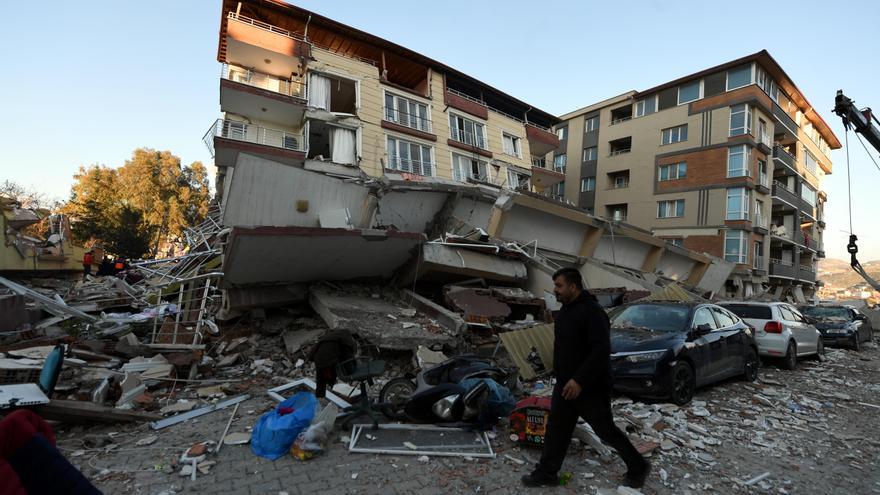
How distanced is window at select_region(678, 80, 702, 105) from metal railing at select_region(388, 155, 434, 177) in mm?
21519

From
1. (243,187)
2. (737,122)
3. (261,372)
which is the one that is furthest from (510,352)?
(737,122)

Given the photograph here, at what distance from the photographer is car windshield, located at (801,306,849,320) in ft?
45.5

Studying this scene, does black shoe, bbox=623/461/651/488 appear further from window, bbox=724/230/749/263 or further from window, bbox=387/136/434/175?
window, bbox=724/230/749/263

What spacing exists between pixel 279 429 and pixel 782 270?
39.5 m

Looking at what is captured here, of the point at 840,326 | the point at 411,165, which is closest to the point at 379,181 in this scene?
the point at 411,165

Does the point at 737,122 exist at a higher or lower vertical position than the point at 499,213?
higher

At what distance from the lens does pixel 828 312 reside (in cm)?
1427

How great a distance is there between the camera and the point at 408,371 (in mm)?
6961

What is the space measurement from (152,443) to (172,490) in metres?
1.22

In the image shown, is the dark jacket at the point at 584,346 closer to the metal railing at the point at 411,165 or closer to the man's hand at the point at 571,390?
the man's hand at the point at 571,390

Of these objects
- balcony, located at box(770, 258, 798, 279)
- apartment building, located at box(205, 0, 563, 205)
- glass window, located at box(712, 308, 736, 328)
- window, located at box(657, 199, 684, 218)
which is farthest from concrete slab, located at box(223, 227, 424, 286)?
balcony, located at box(770, 258, 798, 279)

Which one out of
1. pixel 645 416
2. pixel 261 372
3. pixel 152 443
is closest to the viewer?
pixel 152 443

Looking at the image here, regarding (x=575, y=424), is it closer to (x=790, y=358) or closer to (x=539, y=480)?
(x=539, y=480)

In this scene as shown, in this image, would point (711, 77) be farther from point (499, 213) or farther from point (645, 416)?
point (645, 416)
